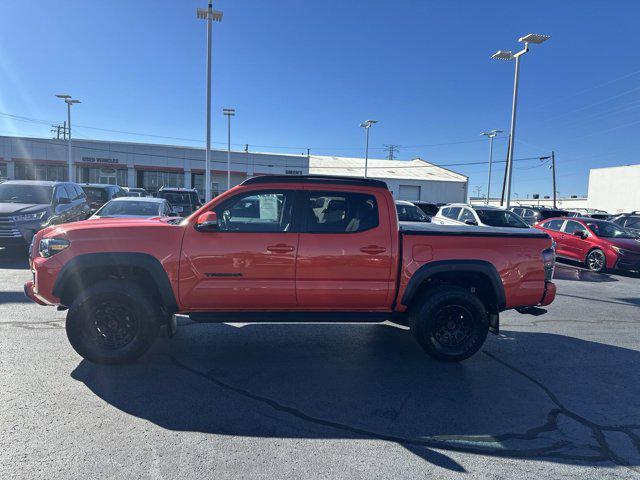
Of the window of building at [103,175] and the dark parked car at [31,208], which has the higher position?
the window of building at [103,175]

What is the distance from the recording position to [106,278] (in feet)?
14.5

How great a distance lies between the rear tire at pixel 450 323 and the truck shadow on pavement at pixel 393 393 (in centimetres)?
20

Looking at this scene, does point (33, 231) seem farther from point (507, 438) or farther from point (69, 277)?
point (507, 438)

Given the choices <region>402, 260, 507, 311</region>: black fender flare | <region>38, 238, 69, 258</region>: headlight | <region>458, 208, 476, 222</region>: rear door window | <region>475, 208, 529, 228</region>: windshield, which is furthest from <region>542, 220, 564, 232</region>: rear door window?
<region>38, 238, 69, 258</region>: headlight

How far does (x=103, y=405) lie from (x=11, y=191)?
33.2 feet

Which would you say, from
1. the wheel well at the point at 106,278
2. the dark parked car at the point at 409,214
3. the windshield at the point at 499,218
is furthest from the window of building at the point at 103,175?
the wheel well at the point at 106,278

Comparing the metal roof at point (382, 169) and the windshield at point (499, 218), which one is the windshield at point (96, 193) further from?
the metal roof at point (382, 169)

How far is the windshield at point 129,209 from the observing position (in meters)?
10.1

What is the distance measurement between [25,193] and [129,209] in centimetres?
319

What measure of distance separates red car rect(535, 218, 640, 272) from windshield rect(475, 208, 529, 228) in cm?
141

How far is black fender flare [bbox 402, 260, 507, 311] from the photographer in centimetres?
453

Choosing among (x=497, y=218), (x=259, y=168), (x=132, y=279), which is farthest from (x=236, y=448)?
(x=259, y=168)

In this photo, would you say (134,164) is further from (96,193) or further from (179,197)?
(179,197)

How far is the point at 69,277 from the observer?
424 centimetres
